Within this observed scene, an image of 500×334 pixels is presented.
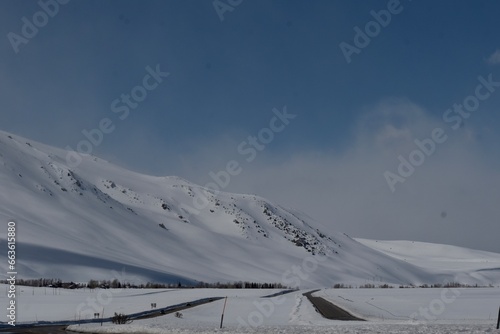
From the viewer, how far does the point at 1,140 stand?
535ft

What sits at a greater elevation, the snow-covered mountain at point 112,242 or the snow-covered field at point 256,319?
the snow-covered mountain at point 112,242

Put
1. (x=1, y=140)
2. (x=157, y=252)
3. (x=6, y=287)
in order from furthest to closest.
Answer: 1. (x=1, y=140)
2. (x=157, y=252)
3. (x=6, y=287)

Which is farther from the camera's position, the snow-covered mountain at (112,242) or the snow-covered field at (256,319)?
the snow-covered mountain at (112,242)

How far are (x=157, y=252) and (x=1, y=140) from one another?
55333 mm

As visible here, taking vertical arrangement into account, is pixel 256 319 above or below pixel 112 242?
below

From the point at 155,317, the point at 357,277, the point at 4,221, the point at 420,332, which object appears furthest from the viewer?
the point at 357,277

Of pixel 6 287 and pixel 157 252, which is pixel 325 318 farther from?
pixel 157 252

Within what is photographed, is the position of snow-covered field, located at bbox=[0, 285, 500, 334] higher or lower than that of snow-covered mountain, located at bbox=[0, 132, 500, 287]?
lower

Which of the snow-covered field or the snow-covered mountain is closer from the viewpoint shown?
the snow-covered field

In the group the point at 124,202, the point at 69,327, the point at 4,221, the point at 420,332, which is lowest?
the point at 69,327

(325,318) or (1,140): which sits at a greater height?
(1,140)

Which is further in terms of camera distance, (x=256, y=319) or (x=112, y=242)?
(x=112, y=242)

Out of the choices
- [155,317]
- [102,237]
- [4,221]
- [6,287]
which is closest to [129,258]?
[102,237]

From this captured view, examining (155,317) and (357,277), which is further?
(357,277)
